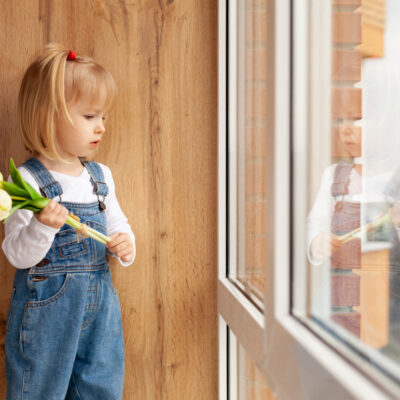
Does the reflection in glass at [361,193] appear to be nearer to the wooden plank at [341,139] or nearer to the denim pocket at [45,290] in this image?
the wooden plank at [341,139]

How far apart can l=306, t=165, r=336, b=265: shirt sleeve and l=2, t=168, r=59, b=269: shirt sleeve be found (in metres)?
0.61

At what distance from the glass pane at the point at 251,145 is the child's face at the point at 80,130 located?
36 cm

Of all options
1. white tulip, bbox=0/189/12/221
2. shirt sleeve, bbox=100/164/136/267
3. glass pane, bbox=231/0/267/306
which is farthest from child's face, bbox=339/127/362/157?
shirt sleeve, bbox=100/164/136/267

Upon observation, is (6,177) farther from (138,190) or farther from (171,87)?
(171,87)

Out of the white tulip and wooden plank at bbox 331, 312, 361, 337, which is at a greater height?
the white tulip

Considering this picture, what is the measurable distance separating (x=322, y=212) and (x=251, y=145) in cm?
41

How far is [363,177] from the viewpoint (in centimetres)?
48

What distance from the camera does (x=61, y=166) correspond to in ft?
3.78

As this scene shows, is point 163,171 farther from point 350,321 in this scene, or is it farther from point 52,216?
point 350,321

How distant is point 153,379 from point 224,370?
0.68ft

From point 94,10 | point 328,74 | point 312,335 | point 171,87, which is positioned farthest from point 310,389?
point 94,10

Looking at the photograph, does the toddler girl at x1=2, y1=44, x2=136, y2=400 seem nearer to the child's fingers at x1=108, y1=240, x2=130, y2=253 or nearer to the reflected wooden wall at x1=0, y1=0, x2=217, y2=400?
the child's fingers at x1=108, y1=240, x2=130, y2=253

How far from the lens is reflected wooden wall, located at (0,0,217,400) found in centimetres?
128

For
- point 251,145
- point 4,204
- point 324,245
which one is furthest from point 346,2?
point 4,204
